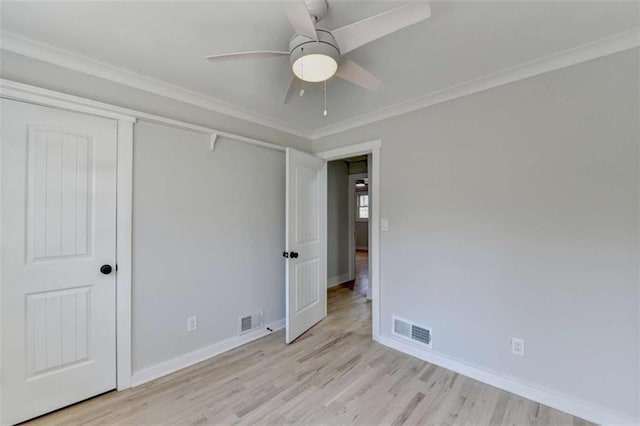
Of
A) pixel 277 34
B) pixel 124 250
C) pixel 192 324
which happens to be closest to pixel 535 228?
pixel 277 34

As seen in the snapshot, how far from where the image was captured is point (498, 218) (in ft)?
6.89

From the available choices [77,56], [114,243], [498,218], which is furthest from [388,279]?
[77,56]

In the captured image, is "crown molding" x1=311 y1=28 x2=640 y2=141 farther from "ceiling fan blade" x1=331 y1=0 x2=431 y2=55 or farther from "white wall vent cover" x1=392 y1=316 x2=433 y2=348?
"white wall vent cover" x1=392 y1=316 x2=433 y2=348

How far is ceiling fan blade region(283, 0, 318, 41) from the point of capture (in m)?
1.12

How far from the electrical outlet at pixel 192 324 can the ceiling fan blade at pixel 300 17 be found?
2350 mm

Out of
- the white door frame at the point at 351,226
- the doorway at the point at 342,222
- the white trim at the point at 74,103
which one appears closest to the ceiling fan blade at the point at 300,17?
the white trim at the point at 74,103

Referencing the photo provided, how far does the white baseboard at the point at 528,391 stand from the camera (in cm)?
169

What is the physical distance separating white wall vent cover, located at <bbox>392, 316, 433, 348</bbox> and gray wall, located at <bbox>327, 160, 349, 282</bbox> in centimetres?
232

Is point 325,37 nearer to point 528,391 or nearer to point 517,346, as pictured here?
point 517,346

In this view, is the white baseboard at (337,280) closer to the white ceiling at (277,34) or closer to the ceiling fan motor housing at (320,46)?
the white ceiling at (277,34)

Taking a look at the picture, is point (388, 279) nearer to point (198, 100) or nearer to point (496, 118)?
point (496, 118)

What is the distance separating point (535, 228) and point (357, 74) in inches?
64.5

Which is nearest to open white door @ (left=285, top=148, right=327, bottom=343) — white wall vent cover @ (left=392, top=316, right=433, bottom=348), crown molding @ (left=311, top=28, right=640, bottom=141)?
crown molding @ (left=311, top=28, right=640, bottom=141)

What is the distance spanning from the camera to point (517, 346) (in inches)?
78.8
